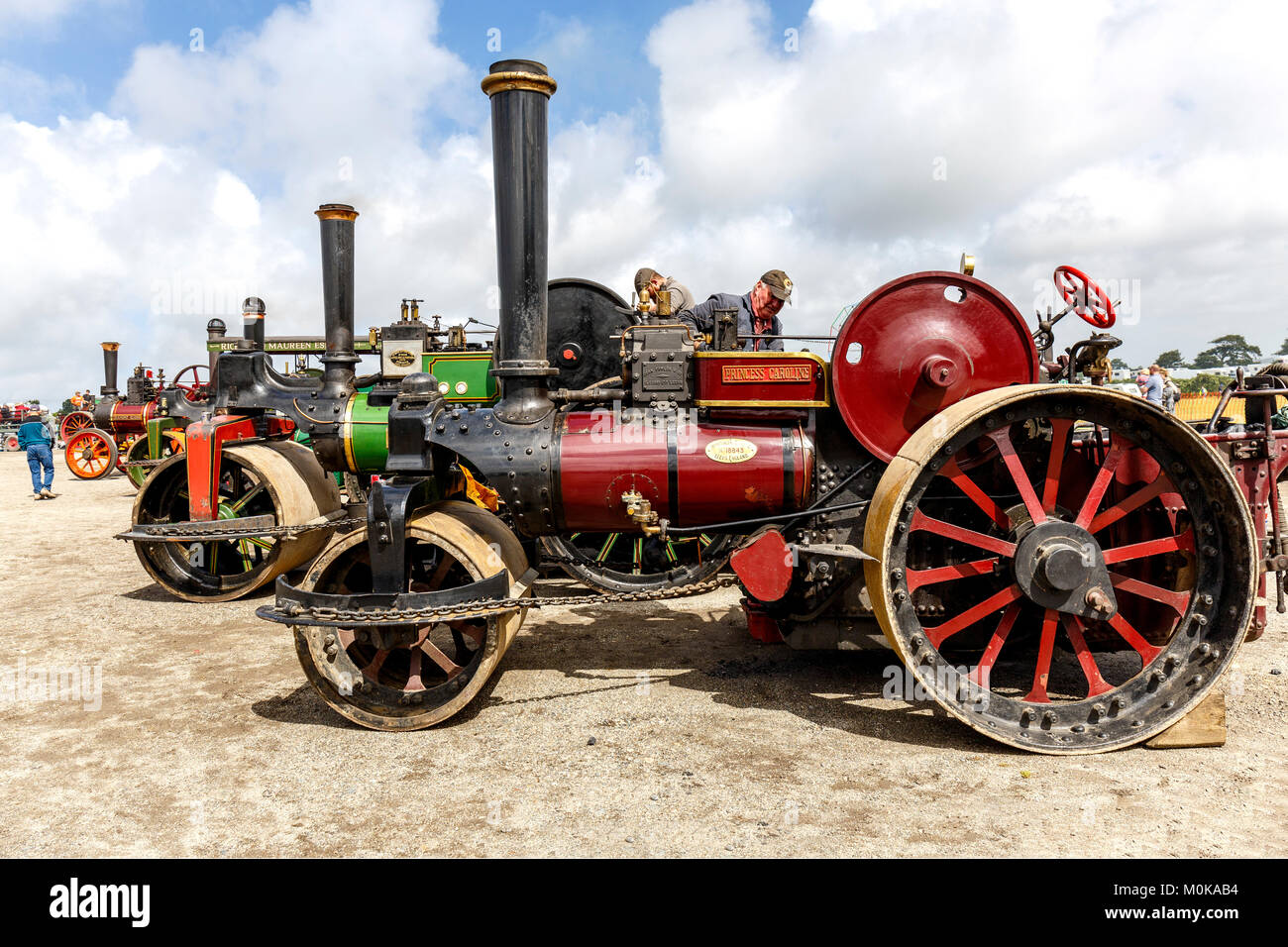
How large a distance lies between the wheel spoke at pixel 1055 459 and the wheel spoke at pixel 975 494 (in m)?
0.18

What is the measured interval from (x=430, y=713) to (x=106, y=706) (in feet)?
6.13

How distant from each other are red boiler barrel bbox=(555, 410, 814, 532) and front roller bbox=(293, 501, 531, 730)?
0.50 m

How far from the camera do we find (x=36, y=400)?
32719 mm

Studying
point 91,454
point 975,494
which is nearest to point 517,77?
point 975,494

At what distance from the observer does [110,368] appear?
64.2 ft

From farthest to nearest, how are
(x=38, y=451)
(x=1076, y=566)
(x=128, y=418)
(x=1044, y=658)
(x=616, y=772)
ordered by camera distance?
(x=128, y=418)
(x=38, y=451)
(x=1044, y=658)
(x=1076, y=566)
(x=616, y=772)

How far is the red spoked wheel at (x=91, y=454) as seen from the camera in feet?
58.1

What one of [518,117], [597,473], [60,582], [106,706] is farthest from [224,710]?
[60,582]

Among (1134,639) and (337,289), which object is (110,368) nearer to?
(337,289)

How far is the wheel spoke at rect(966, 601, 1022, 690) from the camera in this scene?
140 inches

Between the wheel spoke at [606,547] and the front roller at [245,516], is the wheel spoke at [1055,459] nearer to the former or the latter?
the wheel spoke at [606,547]

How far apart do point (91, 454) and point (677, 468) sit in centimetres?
1855

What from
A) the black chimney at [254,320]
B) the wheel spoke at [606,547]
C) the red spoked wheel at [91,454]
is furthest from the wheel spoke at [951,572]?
the red spoked wheel at [91,454]

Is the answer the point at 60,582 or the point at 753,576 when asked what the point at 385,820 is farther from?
the point at 60,582
